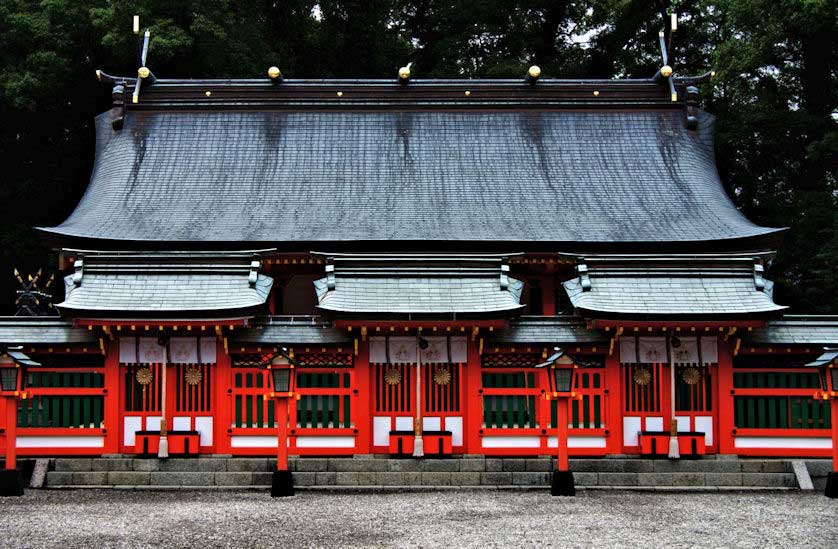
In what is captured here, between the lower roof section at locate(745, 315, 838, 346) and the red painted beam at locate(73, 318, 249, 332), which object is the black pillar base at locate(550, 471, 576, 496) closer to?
the lower roof section at locate(745, 315, 838, 346)

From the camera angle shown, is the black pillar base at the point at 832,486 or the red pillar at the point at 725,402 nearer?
the black pillar base at the point at 832,486

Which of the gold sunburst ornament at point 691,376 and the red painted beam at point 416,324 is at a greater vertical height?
the red painted beam at point 416,324

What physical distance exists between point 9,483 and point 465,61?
88.6 feet

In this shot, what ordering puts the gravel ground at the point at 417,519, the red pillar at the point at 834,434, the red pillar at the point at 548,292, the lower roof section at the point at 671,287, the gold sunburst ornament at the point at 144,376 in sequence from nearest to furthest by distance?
the gravel ground at the point at 417,519, the red pillar at the point at 834,434, the lower roof section at the point at 671,287, the gold sunburst ornament at the point at 144,376, the red pillar at the point at 548,292

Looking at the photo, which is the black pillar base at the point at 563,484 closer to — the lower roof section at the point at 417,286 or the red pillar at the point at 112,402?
the lower roof section at the point at 417,286

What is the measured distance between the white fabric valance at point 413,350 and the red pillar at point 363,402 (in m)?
0.17

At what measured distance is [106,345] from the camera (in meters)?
19.0

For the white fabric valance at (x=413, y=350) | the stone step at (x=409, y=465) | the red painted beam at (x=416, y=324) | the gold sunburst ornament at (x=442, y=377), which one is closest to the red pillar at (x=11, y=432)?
the stone step at (x=409, y=465)

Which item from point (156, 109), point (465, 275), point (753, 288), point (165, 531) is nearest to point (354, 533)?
point (165, 531)

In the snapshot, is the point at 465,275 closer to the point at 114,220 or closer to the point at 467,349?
the point at 467,349

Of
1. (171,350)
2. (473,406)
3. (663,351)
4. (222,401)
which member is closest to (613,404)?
(663,351)

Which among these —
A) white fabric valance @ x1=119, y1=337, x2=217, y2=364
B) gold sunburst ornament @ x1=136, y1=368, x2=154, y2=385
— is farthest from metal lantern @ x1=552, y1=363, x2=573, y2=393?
gold sunburst ornament @ x1=136, y1=368, x2=154, y2=385

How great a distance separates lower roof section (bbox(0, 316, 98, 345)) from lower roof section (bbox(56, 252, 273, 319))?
63 cm

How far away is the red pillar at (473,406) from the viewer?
19.0 metres
